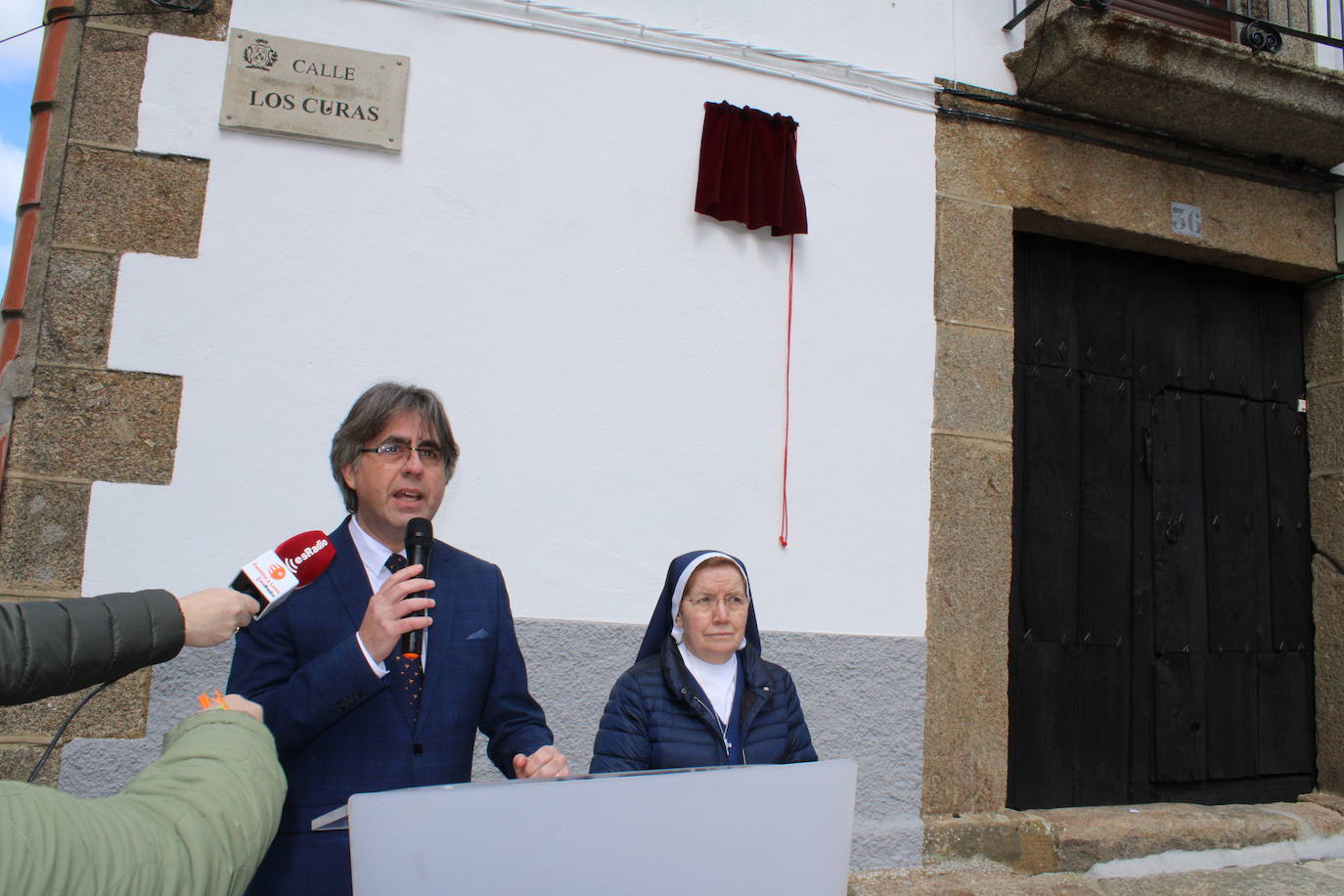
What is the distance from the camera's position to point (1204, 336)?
15.4ft

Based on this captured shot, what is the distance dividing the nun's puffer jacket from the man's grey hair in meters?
0.73

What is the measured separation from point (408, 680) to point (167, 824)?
0.91 metres

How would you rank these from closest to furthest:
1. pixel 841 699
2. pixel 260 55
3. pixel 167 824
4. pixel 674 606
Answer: pixel 167 824
pixel 674 606
pixel 260 55
pixel 841 699

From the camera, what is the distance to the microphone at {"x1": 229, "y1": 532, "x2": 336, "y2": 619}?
1.63 meters

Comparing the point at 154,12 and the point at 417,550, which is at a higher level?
the point at 154,12

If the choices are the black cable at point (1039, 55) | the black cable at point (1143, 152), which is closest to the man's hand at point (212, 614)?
the black cable at point (1143, 152)

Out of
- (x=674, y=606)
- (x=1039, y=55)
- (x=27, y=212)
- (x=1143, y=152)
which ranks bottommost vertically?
(x=674, y=606)

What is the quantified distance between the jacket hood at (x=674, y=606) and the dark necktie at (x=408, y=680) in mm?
743

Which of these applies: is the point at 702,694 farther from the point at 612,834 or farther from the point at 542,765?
the point at 612,834

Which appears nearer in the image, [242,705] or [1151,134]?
[242,705]

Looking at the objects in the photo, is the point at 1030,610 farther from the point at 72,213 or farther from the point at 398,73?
the point at 72,213

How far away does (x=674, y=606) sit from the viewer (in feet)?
8.20

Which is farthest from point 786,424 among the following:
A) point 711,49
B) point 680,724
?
point 680,724

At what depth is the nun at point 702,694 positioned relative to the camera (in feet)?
7.50
